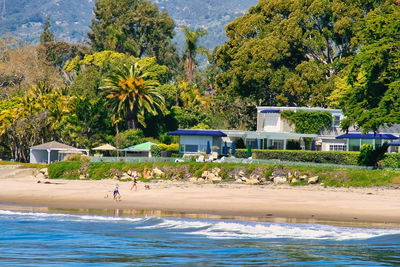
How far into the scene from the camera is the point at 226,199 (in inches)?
1558

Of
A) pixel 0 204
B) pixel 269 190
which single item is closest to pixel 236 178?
pixel 269 190

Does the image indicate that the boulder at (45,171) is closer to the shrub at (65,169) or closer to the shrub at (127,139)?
the shrub at (65,169)

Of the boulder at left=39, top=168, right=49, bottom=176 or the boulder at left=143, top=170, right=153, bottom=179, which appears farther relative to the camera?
the boulder at left=39, top=168, right=49, bottom=176

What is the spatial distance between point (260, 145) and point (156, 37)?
53095 millimetres

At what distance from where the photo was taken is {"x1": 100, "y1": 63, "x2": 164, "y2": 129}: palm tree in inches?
2832

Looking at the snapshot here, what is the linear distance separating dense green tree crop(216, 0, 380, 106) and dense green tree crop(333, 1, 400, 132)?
25.9m

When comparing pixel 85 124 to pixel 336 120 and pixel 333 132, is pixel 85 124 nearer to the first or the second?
pixel 333 132

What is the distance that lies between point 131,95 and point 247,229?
150 feet

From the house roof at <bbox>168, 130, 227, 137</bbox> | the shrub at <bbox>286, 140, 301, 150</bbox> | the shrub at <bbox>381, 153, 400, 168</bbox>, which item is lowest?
the shrub at <bbox>381, 153, 400, 168</bbox>

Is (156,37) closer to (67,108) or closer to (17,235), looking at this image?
(67,108)

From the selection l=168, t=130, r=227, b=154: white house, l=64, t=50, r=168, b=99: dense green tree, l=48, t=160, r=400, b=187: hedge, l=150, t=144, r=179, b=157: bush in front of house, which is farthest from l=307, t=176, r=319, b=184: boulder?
l=64, t=50, r=168, b=99: dense green tree

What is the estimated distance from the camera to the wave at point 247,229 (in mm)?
26906

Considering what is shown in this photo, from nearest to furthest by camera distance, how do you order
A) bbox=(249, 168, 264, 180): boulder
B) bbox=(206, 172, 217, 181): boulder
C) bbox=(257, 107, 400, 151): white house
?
bbox=(249, 168, 264, 180): boulder, bbox=(206, 172, 217, 181): boulder, bbox=(257, 107, 400, 151): white house

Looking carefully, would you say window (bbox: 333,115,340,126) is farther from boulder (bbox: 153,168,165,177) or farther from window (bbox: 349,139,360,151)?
boulder (bbox: 153,168,165,177)
